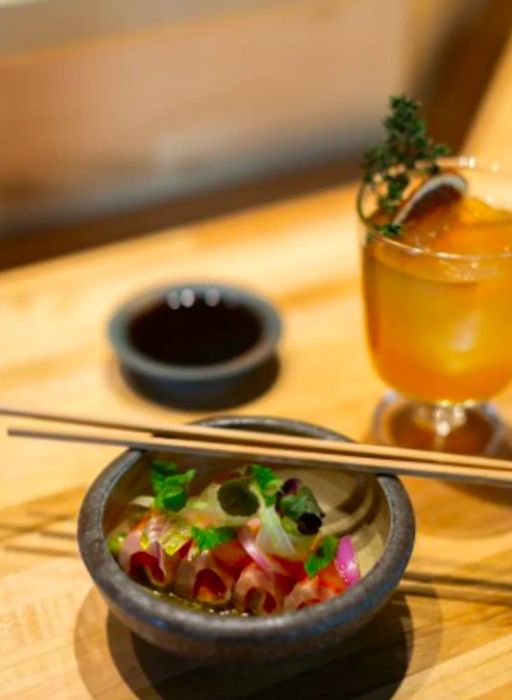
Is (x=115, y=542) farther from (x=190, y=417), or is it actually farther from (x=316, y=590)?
(x=190, y=417)

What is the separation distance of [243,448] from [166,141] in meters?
0.79

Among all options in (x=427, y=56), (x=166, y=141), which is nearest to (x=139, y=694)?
(x=166, y=141)

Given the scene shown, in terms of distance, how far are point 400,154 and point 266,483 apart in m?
0.33

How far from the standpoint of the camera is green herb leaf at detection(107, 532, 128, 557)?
27.8 inches

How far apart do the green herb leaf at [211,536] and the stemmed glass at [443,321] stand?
10.5 inches

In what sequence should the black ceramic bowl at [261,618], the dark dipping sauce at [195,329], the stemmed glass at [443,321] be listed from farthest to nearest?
the dark dipping sauce at [195,329], the stemmed glass at [443,321], the black ceramic bowl at [261,618]

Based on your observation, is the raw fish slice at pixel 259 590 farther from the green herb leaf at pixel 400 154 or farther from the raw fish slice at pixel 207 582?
the green herb leaf at pixel 400 154

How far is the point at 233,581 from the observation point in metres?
0.70

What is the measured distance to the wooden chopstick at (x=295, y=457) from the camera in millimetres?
735

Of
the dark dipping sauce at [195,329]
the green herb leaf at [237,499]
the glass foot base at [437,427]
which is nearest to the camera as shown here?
the green herb leaf at [237,499]

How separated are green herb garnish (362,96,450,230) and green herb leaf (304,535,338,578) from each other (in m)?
0.28

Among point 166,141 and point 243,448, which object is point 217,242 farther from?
point 243,448

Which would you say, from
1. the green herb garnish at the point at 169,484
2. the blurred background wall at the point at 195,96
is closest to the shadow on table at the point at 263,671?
the green herb garnish at the point at 169,484

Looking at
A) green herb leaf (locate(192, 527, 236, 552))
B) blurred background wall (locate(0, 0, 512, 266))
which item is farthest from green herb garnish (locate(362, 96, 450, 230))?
blurred background wall (locate(0, 0, 512, 266))
